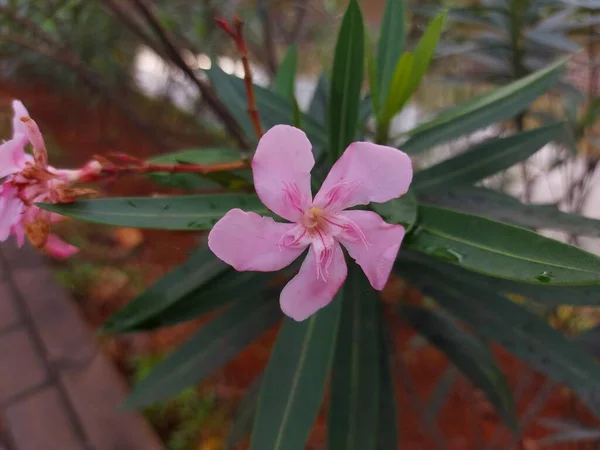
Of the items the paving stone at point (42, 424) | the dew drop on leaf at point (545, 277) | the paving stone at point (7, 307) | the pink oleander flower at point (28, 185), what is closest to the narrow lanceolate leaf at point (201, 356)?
the pink oleander flower at point (28, 185)

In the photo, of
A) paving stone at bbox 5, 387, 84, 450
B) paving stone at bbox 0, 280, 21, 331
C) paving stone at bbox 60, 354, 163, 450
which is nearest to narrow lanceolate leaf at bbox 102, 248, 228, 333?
paving stone at bbox 60, 354, 163, 450

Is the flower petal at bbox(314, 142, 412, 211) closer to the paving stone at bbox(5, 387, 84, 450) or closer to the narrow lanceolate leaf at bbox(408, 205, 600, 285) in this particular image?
the narrow lanceolate leaf at bbox(408, 205, 600, 285)

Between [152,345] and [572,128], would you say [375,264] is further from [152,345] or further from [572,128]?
[152,345]

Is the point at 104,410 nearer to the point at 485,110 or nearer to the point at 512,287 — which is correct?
the point at 512,287

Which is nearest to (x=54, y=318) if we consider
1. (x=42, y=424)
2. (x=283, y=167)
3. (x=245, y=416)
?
(x=42, y=424)

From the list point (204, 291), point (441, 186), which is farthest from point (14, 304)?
point (441, 186)
